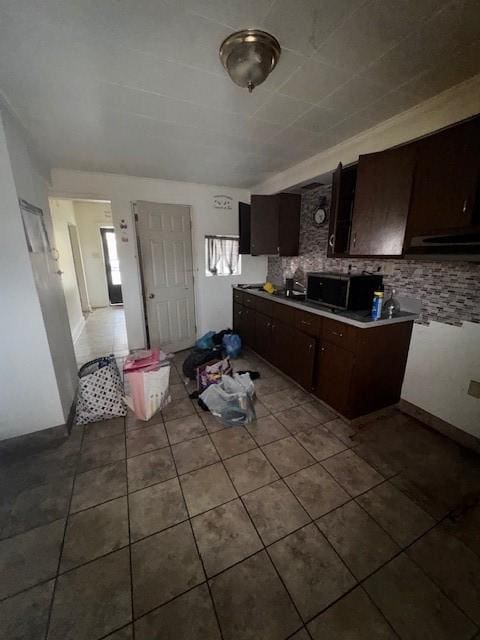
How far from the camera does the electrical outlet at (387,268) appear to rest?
2.27 metres

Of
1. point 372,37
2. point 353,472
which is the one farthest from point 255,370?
point 372,37

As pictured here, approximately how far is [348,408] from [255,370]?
1249 mm

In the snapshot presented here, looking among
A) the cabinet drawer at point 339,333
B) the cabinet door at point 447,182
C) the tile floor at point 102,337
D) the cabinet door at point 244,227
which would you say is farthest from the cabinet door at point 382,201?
the tile floor at point 102,337

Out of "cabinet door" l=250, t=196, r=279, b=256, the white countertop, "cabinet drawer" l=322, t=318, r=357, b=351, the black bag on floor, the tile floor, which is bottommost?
the tile floor

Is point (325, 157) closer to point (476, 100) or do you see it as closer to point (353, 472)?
point (476, 100)

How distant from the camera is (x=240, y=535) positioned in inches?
50.6

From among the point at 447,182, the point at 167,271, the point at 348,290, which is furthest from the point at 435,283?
the point at 167,271

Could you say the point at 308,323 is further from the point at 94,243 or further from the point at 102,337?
the point at 94,243

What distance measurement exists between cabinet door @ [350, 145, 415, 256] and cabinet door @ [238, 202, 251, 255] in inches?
69.7

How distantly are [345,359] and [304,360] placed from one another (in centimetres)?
51

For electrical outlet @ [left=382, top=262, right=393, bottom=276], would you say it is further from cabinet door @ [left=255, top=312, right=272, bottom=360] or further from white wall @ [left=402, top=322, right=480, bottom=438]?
cabinet door @ [left=255, top=312, right=272, bottom=360]

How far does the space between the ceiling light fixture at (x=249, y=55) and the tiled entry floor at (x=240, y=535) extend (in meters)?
2.29

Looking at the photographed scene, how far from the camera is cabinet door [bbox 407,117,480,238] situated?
142cm

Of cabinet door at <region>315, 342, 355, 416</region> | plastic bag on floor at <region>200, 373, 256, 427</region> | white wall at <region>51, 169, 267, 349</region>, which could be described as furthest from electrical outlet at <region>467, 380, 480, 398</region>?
white wall at <region>51, 169, 267, 349</region>
